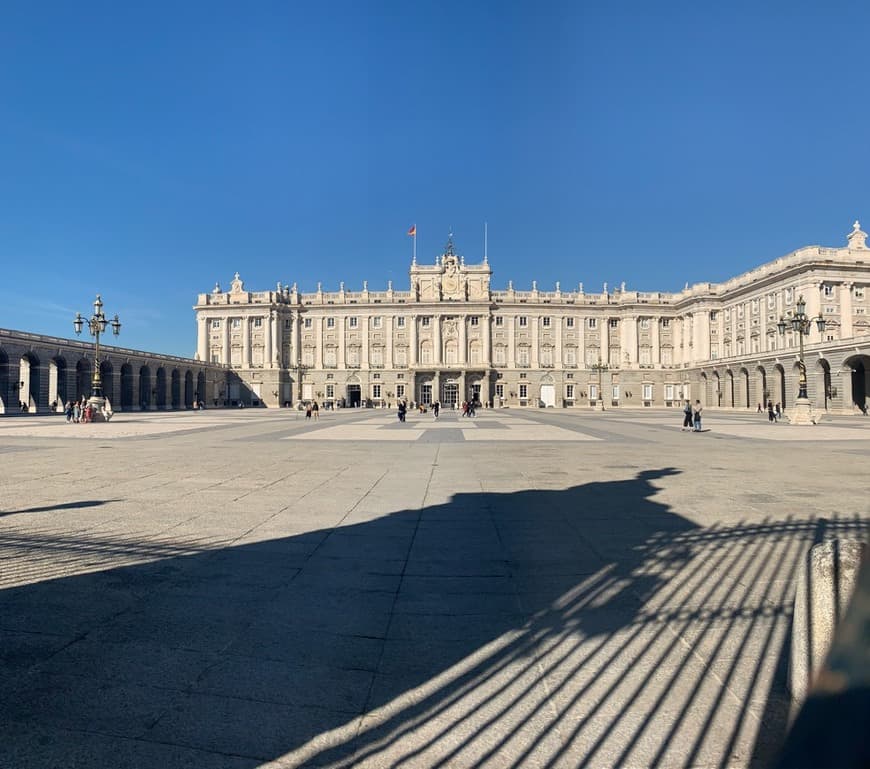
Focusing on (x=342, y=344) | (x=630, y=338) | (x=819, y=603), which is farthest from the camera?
(x=342, y=344)

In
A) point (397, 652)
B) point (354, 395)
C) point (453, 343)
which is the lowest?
point (397, 652)

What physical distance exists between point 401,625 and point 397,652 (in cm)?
44

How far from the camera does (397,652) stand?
3.77m

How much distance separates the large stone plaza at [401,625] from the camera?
2875 millimetres

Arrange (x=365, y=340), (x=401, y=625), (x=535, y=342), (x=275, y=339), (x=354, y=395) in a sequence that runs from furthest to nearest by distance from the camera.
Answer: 1. (x=354, y=395)
2. (x=365, y=340)
3. (x=535, y=342)
4. (x=275, y=339)
5. (x=401, y=625)

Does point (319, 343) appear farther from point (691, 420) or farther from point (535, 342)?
point (691, 420)

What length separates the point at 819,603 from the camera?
290 cm

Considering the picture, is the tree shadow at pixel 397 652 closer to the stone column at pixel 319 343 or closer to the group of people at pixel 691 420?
the group of people at pixel 691 420

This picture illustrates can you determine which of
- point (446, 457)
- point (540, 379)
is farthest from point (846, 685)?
point (540, 379)

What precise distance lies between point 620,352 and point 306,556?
86.5 metres

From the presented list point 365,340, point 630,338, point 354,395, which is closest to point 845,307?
point 630,338

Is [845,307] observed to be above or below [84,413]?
above

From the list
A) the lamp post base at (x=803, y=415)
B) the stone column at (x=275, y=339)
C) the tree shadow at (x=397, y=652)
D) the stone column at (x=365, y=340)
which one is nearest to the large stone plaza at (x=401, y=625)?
the tree shadow at (x=397, y=652)

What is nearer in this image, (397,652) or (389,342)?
(397,652)
